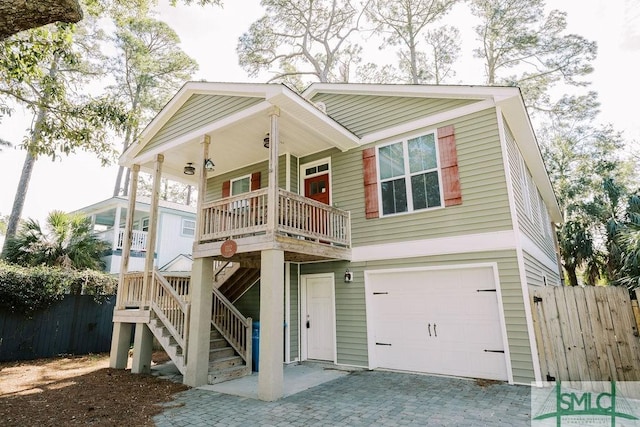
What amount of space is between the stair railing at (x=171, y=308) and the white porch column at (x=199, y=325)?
239 mm

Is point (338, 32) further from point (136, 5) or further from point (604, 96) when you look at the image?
point (604, 96)

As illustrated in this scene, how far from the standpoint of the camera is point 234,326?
841 cm

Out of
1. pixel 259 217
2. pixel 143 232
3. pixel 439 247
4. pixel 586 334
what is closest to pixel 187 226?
pixel 143 232

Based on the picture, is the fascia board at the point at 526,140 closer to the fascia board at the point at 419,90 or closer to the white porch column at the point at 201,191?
the fascia board at the point at 419,90

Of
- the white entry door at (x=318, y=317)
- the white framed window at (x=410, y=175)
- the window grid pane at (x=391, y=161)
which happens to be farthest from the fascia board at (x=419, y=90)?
the white entry door at (x=318, y=317)

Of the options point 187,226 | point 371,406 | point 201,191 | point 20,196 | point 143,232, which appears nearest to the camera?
point 371,406

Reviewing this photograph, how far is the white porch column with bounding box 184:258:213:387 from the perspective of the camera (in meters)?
6.81

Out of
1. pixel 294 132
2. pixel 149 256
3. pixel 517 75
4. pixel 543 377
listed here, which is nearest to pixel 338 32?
pixel 517 75

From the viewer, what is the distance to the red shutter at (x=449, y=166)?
7.48 meters

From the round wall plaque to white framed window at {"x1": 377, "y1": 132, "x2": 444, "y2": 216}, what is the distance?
374 cm

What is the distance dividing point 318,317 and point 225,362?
2.64m

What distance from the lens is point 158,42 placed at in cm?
2061

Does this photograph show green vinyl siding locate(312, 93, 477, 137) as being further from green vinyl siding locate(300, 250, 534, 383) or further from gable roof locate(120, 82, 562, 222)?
green vinyl siding locate(300, 250, 534, 383)

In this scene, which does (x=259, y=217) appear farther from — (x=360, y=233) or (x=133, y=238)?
(x=133, y=238)
